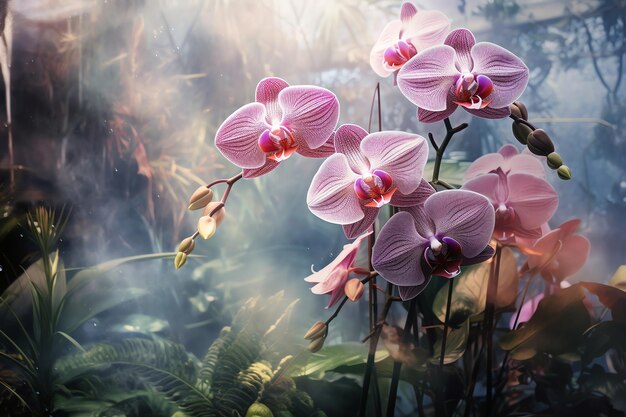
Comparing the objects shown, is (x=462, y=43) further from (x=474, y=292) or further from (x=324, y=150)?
(x=474, y=292)

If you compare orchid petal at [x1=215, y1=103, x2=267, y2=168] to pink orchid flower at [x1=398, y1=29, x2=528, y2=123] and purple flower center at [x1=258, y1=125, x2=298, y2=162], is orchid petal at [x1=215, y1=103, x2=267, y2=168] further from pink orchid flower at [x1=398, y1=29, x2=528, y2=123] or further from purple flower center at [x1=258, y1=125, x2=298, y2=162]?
pink orchid flower at [x1=398, y1=29, x2=528, y2=123]

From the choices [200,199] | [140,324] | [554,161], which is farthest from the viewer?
[140,324]

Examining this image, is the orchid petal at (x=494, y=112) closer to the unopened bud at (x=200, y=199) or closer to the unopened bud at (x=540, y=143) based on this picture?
the unopened bud at (x=540, y=143)

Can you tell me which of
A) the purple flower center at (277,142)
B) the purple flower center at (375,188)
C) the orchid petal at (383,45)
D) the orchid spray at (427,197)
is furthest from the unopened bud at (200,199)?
the orchid petal at (383,45)

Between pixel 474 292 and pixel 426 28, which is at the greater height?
pixel 426 28

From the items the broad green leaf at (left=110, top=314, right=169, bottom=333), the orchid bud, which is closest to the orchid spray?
the orchid bud

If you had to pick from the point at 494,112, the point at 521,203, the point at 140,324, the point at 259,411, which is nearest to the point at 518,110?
the point at 494,112

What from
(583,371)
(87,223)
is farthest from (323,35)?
(583,371)
